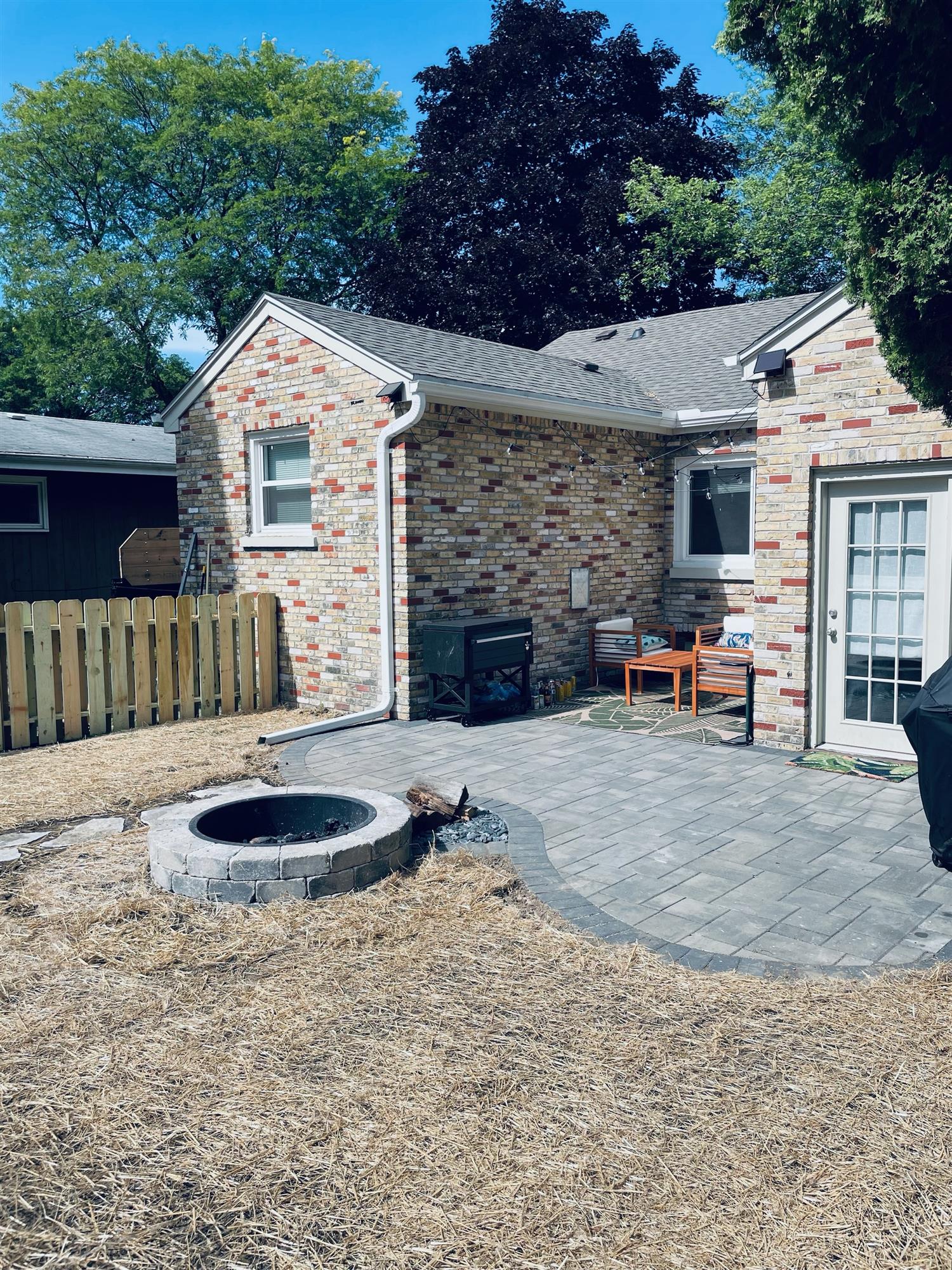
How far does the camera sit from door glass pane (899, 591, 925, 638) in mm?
7355

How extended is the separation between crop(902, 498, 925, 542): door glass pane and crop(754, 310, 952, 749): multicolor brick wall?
0.33 metres

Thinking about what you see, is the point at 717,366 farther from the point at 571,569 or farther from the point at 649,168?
the point at 649,168

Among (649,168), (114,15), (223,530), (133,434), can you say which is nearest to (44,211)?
(114,15)

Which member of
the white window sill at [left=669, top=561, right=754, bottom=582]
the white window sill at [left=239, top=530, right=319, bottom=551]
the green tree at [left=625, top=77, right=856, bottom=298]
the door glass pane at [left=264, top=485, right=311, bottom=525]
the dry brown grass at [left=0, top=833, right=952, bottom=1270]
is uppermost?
the green tree at [left=625, top=77, right=856, bottom=298]

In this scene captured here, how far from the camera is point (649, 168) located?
973 inches

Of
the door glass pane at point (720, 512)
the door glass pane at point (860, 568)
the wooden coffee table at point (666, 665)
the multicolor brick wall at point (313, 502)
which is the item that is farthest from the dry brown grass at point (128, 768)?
the door glass pane at point (720, 512)

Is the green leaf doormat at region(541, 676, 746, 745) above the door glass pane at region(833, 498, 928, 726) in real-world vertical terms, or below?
below

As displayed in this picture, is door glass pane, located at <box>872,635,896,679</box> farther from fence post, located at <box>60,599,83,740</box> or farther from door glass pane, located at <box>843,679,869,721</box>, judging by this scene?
fence post, located at <box>60,599,83,740</box>

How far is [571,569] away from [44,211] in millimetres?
26019

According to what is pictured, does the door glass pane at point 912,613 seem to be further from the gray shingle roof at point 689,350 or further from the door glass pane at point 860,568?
the gray shingle roof at point 689,350

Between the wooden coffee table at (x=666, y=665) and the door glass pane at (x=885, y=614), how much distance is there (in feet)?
7.20

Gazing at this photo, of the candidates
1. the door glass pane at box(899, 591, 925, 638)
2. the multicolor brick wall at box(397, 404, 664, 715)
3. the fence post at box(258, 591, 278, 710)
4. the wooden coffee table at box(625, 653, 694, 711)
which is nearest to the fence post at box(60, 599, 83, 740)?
the fence post at box(258, 591, 278, 710)

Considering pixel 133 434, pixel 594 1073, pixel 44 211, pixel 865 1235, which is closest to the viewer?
pixel 865 1235

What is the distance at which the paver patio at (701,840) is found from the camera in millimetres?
4453
